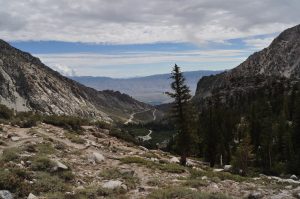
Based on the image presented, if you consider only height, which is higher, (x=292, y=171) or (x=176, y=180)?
(x=176, y=180)

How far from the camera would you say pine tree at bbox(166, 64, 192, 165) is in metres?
41.3

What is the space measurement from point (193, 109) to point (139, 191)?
75.5 feet

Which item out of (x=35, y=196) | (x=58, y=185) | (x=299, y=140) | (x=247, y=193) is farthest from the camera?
(x=299, y=140)

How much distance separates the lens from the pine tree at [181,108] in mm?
41281

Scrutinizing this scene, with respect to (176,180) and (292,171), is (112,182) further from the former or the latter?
(292,171)

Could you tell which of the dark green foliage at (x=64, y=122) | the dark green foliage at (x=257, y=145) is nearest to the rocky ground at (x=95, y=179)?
the dark green foliage at (x=64, y=122)

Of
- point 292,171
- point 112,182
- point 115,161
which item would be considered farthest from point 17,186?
→ point 292,171

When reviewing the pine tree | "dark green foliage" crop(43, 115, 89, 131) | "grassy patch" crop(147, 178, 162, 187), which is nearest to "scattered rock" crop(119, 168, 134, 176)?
"grassy patch" crop(147, 178, 162, 187)

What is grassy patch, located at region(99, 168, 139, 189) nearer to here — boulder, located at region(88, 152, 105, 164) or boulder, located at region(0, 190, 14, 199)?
Result: boulder, located at region(88, 152, 105, 164)

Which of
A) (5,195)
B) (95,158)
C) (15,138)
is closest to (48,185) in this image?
(5,195)

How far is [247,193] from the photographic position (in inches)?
811

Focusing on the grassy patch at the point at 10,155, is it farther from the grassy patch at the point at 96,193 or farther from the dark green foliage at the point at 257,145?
the dark green foliage at the point at 257,145

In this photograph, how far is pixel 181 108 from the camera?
4181cm

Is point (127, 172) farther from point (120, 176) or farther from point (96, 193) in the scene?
point (96, 193)
